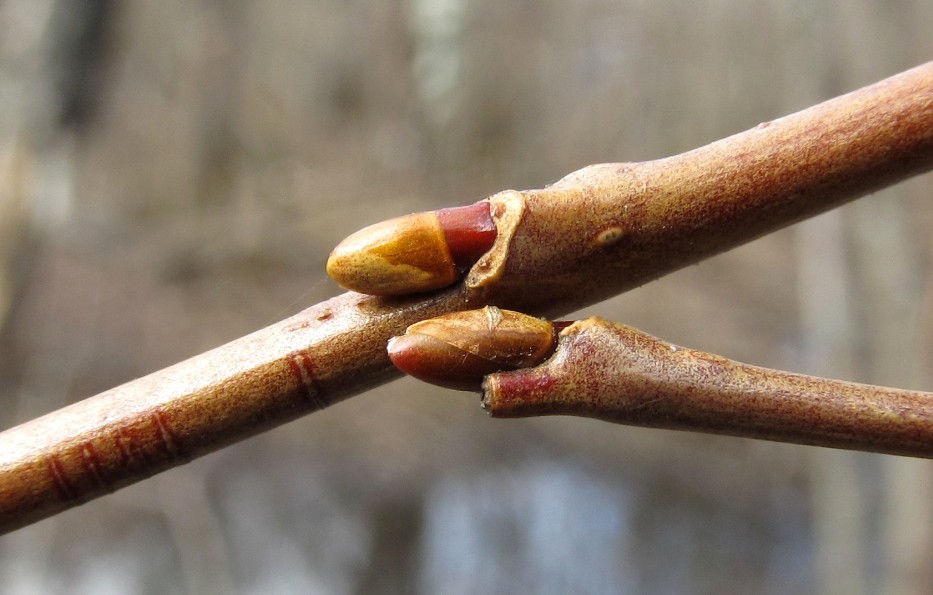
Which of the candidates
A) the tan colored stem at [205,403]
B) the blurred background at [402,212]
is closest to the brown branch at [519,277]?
the tan colored stem at [205,403]

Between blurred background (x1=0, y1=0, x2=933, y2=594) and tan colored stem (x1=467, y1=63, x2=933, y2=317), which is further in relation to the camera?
blurred background (x1=0, y1=0, x2=933, y2=594)

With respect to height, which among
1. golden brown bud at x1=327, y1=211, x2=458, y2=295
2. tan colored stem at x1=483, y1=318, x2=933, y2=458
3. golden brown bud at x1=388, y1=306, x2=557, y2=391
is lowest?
tan colored stem at x1=483, y1=318, x2=933, y2=458

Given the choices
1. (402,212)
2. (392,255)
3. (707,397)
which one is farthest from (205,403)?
(402,212)

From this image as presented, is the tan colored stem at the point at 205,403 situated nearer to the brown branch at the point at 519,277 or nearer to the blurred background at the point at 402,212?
the brown branch at the point at 519,277

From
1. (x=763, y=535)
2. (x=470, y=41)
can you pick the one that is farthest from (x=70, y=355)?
(x=763, y=535)

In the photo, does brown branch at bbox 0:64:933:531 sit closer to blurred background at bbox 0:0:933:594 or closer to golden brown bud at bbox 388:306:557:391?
golden brown bud at bbox 388:306:557:391

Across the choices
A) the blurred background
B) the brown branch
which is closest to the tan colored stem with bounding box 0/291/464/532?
the brown branch
